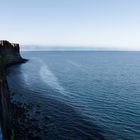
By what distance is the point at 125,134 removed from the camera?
3597 centimetres

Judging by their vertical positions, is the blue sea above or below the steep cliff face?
below

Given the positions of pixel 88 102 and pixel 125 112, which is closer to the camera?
pixel 125 112

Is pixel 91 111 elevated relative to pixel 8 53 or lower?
lower

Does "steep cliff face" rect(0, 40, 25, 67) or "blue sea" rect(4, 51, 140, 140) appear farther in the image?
"steep cliff face" rect(0, 40, 25, 67)

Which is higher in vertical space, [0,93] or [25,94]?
[0,93]

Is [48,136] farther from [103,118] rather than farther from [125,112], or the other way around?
[125,112]

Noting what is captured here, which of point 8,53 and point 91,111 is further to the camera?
point 8,53

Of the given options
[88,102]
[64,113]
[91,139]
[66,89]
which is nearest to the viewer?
[91,139]

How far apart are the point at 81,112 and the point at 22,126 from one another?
1465 centimetres

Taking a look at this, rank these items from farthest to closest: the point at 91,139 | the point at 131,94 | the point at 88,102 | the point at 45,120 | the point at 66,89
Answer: the point at 66,89
the point at 131,94
the point at 88,102
the point at 45,120
the point at 91,139

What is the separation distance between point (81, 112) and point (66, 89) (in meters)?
22.5

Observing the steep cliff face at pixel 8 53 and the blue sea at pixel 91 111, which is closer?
the blue sea at pixel 91 111

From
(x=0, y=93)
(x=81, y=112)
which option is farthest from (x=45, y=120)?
(x=0, y=93)

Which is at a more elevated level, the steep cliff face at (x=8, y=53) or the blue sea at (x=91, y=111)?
the steep cliff face at (x=8, y=53)
